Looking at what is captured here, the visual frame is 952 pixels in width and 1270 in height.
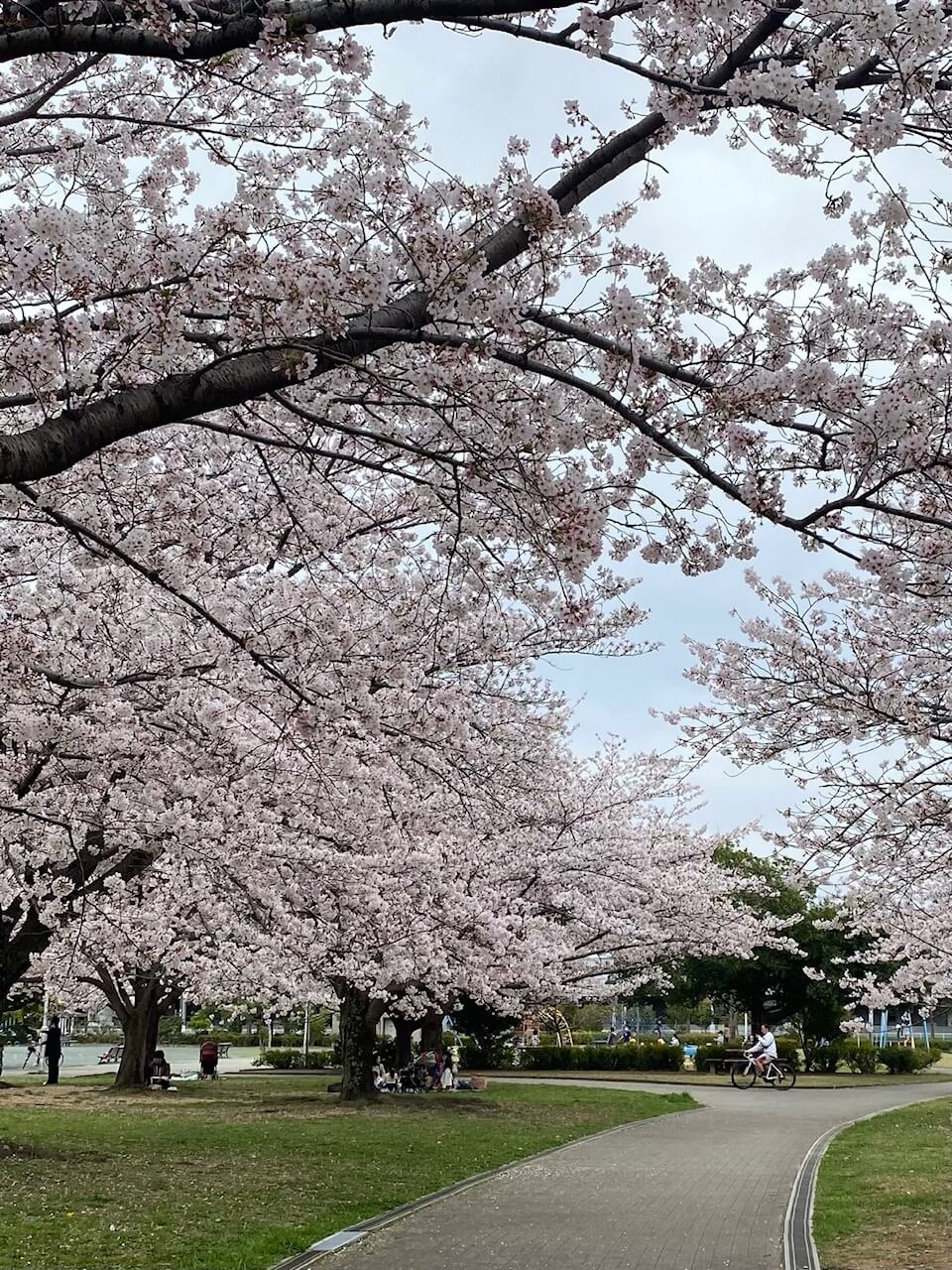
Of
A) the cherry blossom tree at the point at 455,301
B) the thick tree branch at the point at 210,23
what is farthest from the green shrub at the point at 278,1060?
the thick tree branch at the point at 210,23

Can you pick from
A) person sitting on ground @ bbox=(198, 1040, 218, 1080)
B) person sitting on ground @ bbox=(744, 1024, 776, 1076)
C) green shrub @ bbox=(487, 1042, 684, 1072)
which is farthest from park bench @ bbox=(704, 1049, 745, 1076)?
person sitting on ground @ bbox=(198, 1040, 218, 1080)

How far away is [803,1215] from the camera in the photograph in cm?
970

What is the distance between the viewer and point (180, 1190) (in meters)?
10.1

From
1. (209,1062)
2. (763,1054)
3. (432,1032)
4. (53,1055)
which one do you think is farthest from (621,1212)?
(209,1062)

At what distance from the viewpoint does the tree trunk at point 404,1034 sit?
2427cm

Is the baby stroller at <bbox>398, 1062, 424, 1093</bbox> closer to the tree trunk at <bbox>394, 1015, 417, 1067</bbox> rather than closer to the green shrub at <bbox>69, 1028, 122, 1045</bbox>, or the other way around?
the tree trunk at <bbox>394, 1015, 417, 1067</bbox>

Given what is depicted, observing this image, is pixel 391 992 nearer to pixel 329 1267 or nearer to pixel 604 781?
pixel 604 781

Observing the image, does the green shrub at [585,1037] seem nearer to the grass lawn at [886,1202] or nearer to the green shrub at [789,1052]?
the green shrub at [789,1052]

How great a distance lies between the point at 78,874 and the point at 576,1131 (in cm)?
935

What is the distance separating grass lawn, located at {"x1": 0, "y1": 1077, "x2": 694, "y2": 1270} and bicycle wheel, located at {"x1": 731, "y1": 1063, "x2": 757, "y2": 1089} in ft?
20.5

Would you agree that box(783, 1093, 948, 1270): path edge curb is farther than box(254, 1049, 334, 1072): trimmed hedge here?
No

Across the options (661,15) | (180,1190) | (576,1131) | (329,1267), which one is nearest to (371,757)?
(329,1267)

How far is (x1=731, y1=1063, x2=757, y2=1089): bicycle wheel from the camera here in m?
28.0

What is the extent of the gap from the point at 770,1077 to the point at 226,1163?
1941 cm
